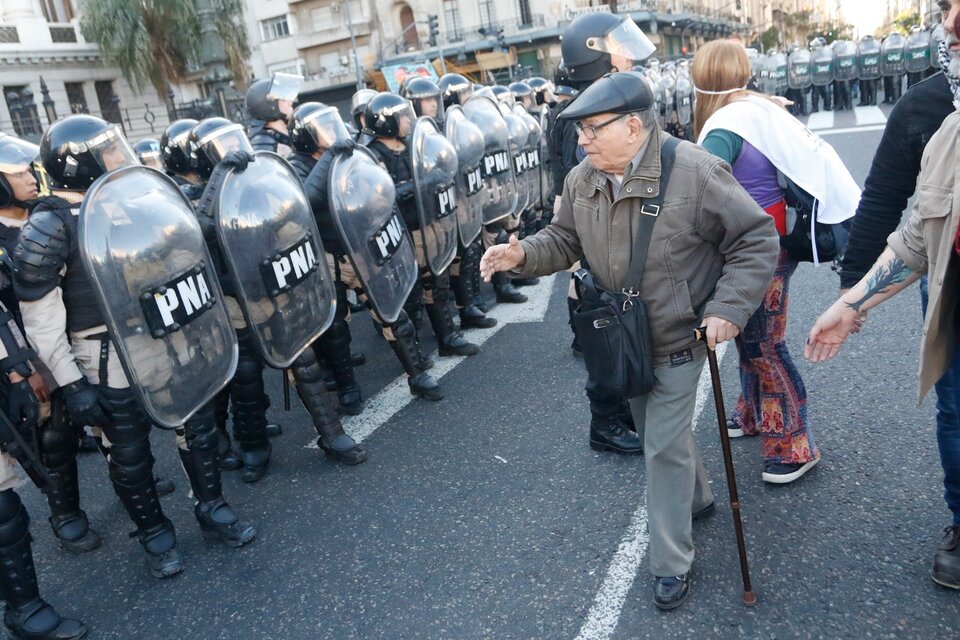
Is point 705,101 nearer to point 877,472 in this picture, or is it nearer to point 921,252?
point 921,252

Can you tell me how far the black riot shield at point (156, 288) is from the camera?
265cm

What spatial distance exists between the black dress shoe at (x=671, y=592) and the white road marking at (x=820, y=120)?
1546 cm

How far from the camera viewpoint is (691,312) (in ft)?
7.50

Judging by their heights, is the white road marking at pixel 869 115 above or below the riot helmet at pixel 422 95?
below

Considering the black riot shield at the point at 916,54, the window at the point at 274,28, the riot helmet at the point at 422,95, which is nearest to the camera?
the riot helmet at the point at 422,95

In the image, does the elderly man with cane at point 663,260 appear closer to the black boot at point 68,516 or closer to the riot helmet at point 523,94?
the black boot at point 68,516

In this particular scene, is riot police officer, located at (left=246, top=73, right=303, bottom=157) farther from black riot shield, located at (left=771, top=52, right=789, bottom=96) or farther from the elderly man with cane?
black riot shield, located at (left=771, top=52, right=789, bottom=96)

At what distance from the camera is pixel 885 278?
207 cm

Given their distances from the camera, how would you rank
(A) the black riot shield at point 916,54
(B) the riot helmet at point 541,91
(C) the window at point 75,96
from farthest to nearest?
(C) the window at point 75,96
(A) the black riot shield at point 916,54
(B) the riot helmet at point 541,91

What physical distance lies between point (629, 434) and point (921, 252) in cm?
167

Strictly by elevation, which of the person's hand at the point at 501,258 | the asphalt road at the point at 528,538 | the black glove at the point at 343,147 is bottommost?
the asphalt road at the point at 528,538

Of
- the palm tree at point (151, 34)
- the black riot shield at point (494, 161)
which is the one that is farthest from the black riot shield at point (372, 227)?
the palm tree at point (151, 34)

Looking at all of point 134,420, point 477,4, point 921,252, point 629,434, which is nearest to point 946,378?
point 921,252

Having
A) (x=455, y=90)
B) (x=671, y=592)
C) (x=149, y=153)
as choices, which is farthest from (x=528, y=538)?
(x=455, y=90)
